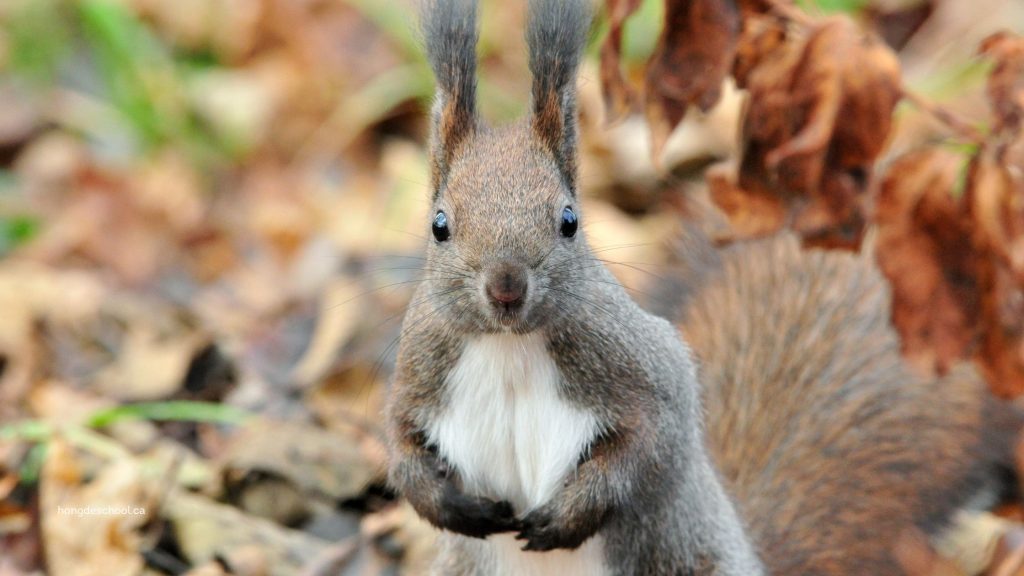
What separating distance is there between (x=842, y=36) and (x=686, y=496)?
104cm

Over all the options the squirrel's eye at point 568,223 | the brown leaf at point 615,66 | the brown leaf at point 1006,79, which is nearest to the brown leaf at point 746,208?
the brown leaf at point 615,66

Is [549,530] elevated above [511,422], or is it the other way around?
[511,422]

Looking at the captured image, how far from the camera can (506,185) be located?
8.71 feet

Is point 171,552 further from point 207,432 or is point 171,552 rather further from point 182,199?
point 182,199

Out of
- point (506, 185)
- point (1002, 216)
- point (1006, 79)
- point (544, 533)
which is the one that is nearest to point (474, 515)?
point (544, 533)

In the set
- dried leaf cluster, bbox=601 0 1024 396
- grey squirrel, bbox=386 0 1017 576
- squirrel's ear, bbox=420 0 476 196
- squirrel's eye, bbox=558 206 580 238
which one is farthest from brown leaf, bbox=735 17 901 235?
squirrel's ear, bbox=420 0 476 196

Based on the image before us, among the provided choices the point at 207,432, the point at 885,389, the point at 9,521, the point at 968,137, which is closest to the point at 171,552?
the point at 9,521

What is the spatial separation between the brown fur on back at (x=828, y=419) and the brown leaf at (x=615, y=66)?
65cm

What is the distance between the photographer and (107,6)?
243 inches

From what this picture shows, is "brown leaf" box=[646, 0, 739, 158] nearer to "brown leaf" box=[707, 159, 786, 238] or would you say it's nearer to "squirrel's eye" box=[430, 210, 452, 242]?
"brown leaf" box=[707, 159, 786, 238]

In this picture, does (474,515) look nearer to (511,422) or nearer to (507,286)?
(511,422)

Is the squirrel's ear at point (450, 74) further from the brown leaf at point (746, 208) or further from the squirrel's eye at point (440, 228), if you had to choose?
the brown leaf at point (746, 208)

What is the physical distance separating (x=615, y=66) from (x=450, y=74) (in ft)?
1.98

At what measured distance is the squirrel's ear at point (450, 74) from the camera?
266 cm
